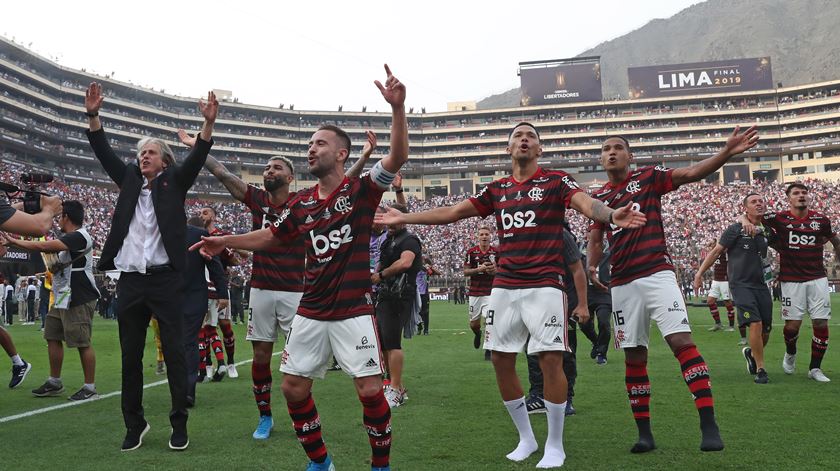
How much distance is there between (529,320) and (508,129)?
3940 inches

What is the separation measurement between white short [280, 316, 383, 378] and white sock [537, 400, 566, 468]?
4.48 ft

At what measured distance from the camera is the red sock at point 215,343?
9.16m

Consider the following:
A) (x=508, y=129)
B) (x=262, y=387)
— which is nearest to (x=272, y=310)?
(x=262, y=387)

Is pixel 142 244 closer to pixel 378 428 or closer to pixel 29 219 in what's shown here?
pixel 29 219

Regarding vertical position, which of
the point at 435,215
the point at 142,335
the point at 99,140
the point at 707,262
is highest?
the point at 99,140

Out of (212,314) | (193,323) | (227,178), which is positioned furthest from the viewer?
(212,314)

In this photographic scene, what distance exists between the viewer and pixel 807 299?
8.18 metres

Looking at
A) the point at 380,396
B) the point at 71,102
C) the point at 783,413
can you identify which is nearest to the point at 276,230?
the point at 380,396

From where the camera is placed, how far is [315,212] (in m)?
4.24

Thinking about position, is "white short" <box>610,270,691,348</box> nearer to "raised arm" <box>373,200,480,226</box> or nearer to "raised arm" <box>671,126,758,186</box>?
"raised arm" <box>671,126,758,186</box>

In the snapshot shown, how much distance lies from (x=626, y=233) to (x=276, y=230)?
2762 millimetres

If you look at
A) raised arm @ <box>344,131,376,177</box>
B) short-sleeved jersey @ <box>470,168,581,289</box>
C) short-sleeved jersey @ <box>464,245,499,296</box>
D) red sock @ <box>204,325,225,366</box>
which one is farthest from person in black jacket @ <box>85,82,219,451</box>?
short-sleeved jersey @ <box>464,245,499,296</box>

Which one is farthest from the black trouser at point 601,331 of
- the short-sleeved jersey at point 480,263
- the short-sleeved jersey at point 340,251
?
the short-sleeved jersey at point 340,251

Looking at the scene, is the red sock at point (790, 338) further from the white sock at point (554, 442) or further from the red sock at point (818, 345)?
the white sock at point (554, 442)
